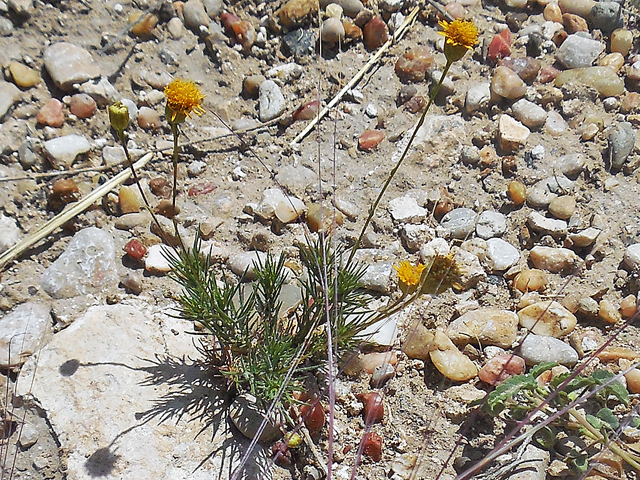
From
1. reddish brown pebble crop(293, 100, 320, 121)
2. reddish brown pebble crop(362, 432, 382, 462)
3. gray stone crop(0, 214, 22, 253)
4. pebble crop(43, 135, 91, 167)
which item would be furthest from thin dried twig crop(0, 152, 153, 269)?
reddish brown pebble crop(362, 432, 382, 462)

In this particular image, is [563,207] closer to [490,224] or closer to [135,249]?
[490,224]

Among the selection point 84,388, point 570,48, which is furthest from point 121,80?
point 570,48

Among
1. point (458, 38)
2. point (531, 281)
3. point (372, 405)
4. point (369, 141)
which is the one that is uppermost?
point (458, 38)

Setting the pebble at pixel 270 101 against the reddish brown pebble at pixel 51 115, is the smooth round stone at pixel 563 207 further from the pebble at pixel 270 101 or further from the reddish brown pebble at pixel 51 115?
the reddish brown pebble at pixel 51 115

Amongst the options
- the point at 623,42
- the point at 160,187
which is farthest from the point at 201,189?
the point at 623,42

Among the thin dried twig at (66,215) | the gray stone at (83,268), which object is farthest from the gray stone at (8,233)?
the gray stone at (83,268)

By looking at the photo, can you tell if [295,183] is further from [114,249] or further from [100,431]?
[100,431]
